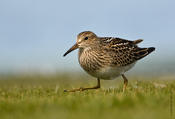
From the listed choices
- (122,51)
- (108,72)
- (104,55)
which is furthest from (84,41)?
(108,72)

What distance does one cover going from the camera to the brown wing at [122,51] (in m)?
14.8

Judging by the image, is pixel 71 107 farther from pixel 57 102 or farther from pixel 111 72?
pixel 111 72

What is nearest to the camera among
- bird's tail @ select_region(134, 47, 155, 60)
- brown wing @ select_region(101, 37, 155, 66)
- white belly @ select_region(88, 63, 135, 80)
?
white belly @ select_region(88, 63, 135, 80)

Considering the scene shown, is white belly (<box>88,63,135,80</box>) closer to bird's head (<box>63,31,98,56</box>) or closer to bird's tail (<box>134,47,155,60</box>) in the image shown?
bird's head (<box>63,31,98,56</box>)

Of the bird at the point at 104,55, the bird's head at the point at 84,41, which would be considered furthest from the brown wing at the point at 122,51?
the bird's head at the point at 84,41

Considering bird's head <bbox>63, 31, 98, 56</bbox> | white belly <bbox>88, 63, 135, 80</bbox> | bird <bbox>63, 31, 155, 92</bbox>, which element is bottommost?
white belly <bbox>88, 63, 135, 80</bbox>

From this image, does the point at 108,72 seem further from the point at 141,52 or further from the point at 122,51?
the point at 141,52

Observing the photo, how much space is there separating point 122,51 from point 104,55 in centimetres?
107

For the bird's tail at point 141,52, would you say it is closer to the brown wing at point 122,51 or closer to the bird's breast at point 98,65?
the brown wing at point 122,51

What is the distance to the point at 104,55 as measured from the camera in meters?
14.5

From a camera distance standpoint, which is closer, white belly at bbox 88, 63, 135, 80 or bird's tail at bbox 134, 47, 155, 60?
white belly at bbox 88, 63, 135, 80

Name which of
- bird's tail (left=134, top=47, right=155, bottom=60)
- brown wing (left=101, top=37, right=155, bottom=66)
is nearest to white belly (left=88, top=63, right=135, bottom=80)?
brown wing (left=101, top=37, right=155, bottom=66)

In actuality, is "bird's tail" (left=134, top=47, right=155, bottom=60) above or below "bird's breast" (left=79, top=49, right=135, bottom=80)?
above

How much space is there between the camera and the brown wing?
14788 mm
